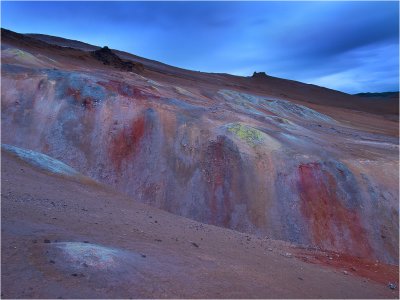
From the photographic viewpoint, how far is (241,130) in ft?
41.6

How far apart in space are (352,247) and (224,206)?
3.44m

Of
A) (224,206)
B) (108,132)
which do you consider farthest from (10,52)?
(224,206)

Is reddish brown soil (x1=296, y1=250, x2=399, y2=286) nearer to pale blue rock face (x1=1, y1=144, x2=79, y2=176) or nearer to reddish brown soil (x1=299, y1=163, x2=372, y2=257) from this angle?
reddish brown soil (x1=299, y1=163, x2=372, y2=257)

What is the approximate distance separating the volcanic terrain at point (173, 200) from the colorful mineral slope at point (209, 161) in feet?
0.13

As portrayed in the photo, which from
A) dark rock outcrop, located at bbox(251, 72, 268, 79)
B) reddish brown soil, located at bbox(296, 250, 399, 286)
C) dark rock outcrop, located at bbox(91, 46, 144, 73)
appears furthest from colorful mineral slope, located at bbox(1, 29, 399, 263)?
dark rock outcrop, located at bbox(251, 72, 268, 79)

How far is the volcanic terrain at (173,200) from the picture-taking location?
4.53m

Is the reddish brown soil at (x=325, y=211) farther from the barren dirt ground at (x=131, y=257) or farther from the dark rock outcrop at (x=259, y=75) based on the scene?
the dark rock outcrop at (x=259, y=75)

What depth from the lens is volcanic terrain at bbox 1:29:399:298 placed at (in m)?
4.53

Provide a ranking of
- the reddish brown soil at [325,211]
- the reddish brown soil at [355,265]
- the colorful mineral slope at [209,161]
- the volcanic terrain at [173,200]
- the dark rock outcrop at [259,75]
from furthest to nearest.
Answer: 1. the dark rock outcrop at [259,75]
2. the colorful mineral slope at [209,161]
3. the reddish brown soil at [325,211]
4. the reddish brown soil at [355,265]
5. the volcanic terrain at [173,200]

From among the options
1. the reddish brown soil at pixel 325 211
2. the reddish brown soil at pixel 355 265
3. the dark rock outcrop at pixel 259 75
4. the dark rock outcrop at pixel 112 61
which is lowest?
the reddish brown soil at pixel 355 265

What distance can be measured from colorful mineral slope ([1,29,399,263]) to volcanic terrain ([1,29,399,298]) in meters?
0.04

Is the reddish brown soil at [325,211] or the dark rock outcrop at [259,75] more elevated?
the dark rock outcrop at [259,75]

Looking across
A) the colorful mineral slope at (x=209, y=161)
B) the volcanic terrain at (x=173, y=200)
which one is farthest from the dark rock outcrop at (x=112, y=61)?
the colorful mineral slope at (x=209, y=161)

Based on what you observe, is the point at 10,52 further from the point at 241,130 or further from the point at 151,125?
the point at 241,130
